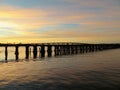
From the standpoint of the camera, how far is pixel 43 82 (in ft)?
80.0

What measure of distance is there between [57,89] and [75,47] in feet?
259

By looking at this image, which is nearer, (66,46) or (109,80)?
(109,80)

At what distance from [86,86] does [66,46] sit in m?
69.6

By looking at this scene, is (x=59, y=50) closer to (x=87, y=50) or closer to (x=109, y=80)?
(x=87, y=50)

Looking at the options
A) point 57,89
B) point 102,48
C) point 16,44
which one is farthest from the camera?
point 102,48

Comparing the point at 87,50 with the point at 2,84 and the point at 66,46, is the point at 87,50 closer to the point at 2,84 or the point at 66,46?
the point at 66,46

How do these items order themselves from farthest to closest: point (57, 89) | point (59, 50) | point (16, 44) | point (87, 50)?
point (87, 50) < point (59, 50) < point (16, 44) < point (57, 89)

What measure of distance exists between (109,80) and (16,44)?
4252 cm

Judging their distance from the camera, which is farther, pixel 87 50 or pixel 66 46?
pixel 87 50

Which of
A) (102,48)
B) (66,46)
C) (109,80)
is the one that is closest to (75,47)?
(66,46)

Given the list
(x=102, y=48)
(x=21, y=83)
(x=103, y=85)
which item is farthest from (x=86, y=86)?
(x=102, y=48)

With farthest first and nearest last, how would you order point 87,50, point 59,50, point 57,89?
1. point 87,50
2. point 59,50
3. point 57,89

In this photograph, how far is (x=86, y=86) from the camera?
22.1m

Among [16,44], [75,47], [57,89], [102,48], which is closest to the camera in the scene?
[57,89]
